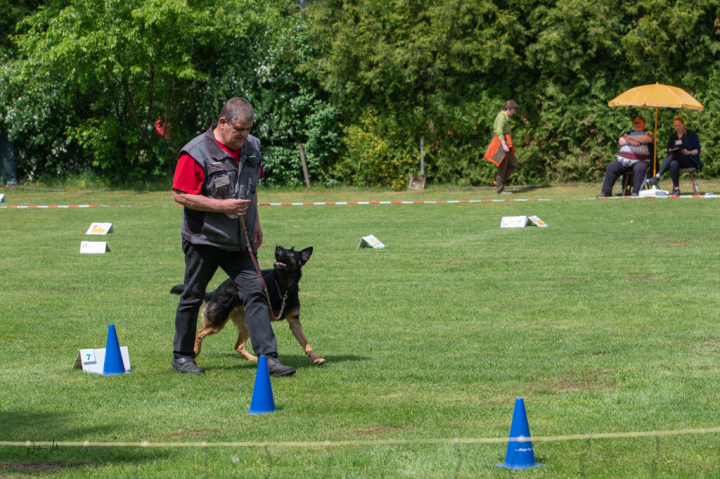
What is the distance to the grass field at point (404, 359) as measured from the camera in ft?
14.2

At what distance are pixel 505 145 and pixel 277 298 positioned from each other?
16.0 meters

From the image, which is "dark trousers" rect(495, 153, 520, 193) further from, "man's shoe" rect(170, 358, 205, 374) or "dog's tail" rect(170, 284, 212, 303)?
"man's shoe" rect(170, 358, 205, 374)

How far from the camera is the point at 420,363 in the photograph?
647 centimetres

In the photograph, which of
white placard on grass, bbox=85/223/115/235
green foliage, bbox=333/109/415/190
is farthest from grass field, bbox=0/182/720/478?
green foliage, bbox=333/109/415/190

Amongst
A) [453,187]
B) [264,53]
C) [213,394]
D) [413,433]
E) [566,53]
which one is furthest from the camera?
[264,53]

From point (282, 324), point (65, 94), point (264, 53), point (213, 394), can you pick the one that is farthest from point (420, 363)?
point (65, 94)

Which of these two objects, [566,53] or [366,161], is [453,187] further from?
[566,53]

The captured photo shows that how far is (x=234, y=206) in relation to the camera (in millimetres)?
5863

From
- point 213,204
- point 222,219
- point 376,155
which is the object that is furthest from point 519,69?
point 213,204

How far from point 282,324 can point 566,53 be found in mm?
16729

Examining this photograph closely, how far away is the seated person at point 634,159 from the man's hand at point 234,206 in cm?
1540

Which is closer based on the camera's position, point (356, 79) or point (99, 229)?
point (99, 229)

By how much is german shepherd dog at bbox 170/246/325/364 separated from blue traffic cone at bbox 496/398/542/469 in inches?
99.1

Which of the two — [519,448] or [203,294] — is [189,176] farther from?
[519,448]
